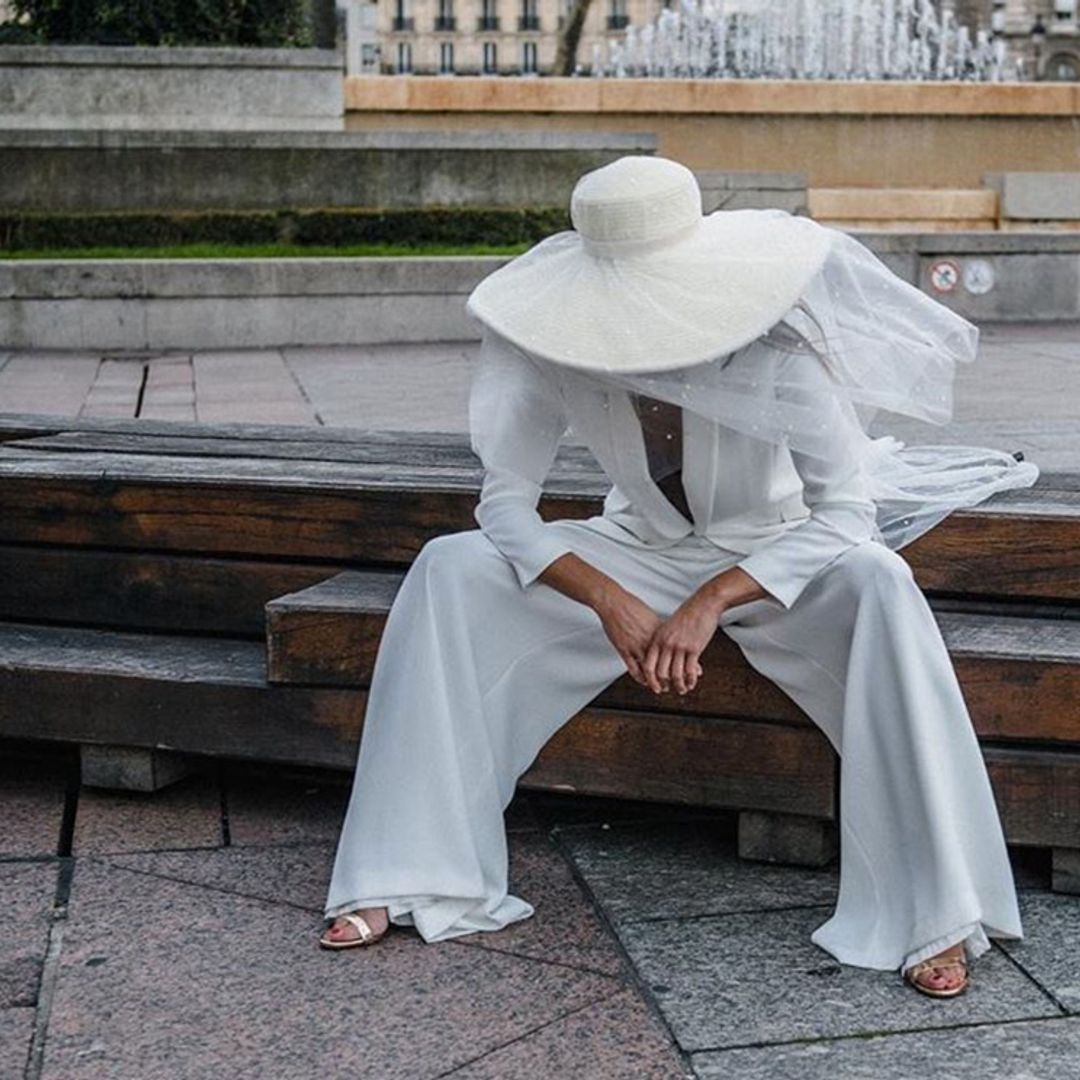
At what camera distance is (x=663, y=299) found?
3.40 m

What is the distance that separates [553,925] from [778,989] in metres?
0.50

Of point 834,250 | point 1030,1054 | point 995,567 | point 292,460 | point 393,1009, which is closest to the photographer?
point 1030,1054

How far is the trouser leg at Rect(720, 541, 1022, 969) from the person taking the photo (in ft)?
Answer: 11.2

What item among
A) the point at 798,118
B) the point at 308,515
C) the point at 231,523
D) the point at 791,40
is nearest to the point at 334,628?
the point at 308,515

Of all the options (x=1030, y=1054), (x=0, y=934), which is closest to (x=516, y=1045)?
(x=1030, y=1054)

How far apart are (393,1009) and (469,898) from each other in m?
0.39

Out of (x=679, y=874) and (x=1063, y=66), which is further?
(x=1063, y=66)

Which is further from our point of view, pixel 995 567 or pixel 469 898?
pixel 995 567

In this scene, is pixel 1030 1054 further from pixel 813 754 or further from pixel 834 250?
pixel 834 250

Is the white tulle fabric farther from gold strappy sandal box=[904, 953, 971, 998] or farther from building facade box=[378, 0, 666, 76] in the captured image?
building facade box=[378, 0, 666, 76]

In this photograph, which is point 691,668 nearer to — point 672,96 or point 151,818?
point 151,818

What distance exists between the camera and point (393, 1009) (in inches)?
130

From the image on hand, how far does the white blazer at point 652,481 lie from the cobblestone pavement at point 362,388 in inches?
105

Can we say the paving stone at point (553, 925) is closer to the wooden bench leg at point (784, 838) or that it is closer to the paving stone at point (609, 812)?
the paving stone at point (609, 812)
